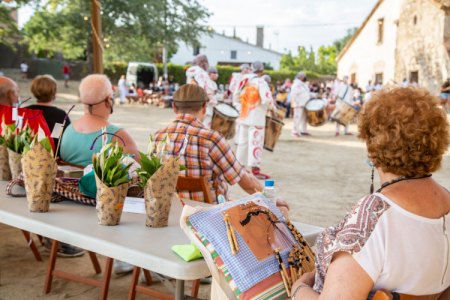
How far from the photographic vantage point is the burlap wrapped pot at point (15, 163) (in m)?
2.49

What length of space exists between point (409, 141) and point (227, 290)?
0.72m

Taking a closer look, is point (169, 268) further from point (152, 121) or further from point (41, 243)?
point (152, 121)

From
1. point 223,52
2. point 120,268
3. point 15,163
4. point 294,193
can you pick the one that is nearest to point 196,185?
point 15,163

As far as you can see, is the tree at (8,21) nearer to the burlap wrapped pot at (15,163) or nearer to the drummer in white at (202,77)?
the drummer in white at (202,77)

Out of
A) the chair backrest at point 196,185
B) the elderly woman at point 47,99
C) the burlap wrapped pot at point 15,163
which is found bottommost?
the chair backrest at point 196,185

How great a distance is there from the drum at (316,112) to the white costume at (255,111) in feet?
16.9

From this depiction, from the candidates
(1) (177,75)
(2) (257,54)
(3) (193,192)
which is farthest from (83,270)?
(2) (257,54)

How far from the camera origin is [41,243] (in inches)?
151

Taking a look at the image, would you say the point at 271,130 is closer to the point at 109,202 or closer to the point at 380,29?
the point at 109,202

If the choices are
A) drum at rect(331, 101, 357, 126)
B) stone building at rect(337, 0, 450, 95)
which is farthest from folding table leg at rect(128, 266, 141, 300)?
stone building at rect(337, 0, 450, 95)

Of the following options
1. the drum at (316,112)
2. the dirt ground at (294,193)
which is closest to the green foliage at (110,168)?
the dirt ground at (294,193)

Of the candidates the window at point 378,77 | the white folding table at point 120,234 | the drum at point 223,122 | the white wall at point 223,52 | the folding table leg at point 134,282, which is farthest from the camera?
the white wall at point 223,52

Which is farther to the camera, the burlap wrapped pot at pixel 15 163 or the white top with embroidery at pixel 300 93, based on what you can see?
the white top with embroidery at pixel 300 93

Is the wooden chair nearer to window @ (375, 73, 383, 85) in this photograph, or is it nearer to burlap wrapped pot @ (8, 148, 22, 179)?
burlap wrapped pot @ (8, 148, 22, 179)
